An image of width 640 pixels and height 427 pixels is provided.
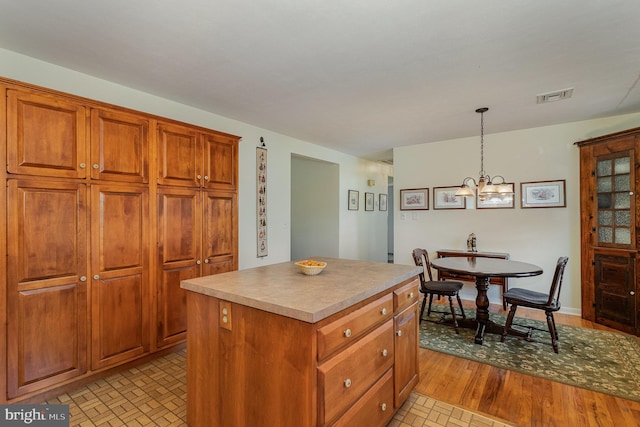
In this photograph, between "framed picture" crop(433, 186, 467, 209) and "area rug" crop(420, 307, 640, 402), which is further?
"framed picture" crop(433, 186, 467, 209)

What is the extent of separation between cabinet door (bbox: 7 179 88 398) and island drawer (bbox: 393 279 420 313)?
7.29 feet

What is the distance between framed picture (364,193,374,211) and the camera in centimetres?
657

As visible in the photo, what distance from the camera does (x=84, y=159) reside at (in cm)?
223

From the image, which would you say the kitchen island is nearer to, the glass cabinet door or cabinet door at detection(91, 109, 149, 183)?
cabinet door at detection(91, 109, 149, 183)

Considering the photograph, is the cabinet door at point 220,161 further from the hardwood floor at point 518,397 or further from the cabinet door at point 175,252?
the hardwood floor at point 518,397

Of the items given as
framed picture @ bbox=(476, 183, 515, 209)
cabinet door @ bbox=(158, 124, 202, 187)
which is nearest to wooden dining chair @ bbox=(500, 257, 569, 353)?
framed picture @ bbox=(476, 183, 515, 209)

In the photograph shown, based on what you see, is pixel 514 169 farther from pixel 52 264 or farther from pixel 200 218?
pixel 52 264

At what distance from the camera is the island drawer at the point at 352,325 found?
131 centimetres

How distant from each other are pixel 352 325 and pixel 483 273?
1.99 metres

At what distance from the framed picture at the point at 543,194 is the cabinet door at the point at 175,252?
4239 mm

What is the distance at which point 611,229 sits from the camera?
3.54 meters

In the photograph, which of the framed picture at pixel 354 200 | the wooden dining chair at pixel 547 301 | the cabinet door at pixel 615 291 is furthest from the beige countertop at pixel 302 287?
the framed picture at pixel 354 200

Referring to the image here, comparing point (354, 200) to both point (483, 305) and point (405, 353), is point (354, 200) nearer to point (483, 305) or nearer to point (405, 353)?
point (483, 305)

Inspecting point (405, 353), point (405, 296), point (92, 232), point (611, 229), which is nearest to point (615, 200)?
point (611, 229)
